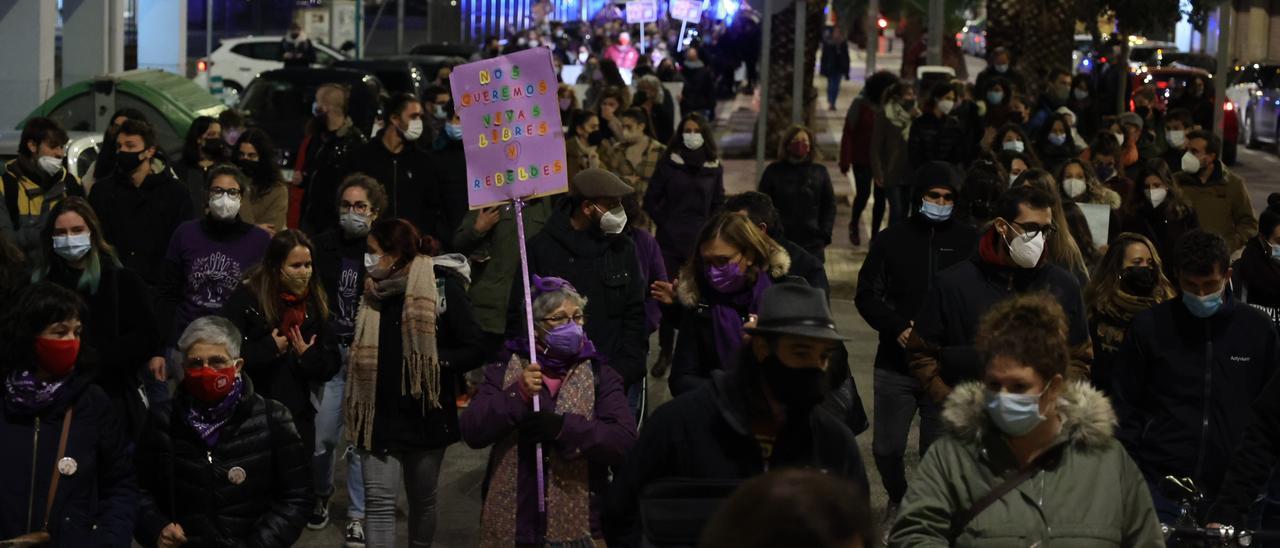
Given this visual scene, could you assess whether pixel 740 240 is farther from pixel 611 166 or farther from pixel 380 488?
pixel 611 166

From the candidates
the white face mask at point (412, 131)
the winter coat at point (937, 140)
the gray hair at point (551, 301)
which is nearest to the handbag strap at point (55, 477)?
the gray hair at point (551, 301)

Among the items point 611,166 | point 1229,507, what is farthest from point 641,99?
point 1229,507

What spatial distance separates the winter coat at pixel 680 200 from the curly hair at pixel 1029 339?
7377 mm

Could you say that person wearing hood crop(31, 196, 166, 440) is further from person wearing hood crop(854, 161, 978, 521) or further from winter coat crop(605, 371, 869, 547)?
winter coat crop(605, 371, 869, 547)

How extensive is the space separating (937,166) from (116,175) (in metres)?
4.35

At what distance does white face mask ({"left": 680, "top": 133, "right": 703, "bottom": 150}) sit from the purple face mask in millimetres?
5479

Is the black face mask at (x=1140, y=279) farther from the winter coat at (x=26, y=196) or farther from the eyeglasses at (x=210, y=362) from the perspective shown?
the winter coat at (x=26, y=196)

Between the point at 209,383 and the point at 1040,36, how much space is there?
24.8 m

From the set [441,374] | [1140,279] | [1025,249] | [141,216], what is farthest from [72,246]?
[1140,279]

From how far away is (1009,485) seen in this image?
475 centimetres

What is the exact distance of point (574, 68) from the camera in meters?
38.6

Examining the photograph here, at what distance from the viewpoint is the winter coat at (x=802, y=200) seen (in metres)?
12.8

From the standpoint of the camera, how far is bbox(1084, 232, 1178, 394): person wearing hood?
8.10 meters

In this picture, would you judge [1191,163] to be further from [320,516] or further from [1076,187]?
[320,516]
